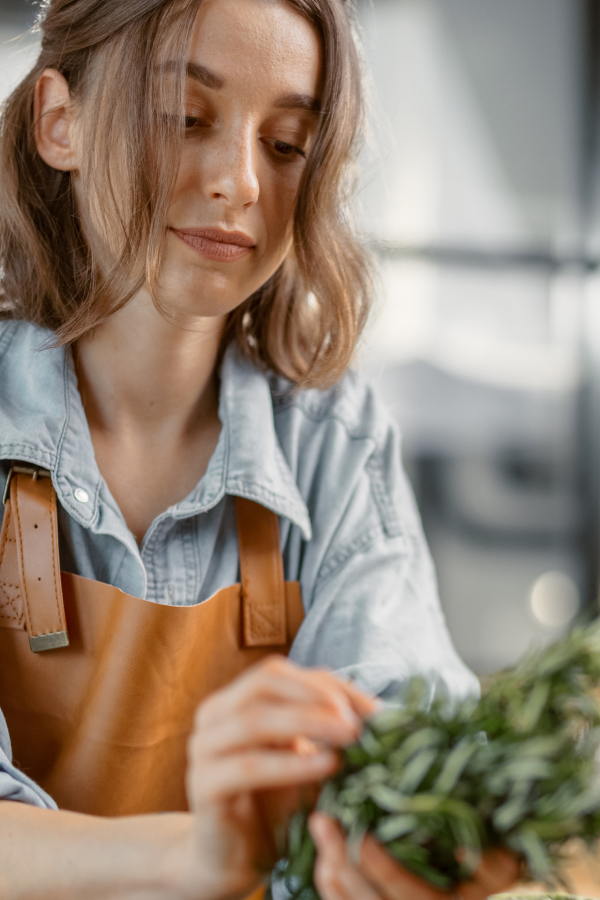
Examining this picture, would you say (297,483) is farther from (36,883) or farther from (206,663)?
(36,883)

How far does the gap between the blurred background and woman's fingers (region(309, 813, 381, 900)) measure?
188cm

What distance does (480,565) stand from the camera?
7.75 feet

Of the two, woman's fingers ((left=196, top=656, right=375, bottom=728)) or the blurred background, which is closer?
woman's fingers ((left=196, top=656, right=375, bottom=728))

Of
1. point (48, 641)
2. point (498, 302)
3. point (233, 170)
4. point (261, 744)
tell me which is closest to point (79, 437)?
point (48, 641)

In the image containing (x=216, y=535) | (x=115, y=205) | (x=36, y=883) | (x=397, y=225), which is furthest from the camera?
(x=397, y=225)

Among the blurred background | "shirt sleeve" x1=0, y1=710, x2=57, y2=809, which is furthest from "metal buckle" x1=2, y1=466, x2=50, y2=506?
the blurred background

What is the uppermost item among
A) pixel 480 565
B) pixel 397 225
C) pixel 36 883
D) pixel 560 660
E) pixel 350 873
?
pixel 397 225

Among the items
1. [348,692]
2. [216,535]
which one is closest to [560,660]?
[348,692]

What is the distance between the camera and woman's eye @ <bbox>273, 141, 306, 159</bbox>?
0.77 m

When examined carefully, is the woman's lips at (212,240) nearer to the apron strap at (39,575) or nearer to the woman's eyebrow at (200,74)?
the woman's eyebrow at (200,74)

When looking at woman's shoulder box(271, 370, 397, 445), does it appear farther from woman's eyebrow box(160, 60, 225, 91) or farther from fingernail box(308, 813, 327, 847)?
fingernail box(308, 813, 327, 847)

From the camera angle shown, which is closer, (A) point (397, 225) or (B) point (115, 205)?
(B) point (115, 205)

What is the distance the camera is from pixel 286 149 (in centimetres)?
78

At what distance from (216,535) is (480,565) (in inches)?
64.9
